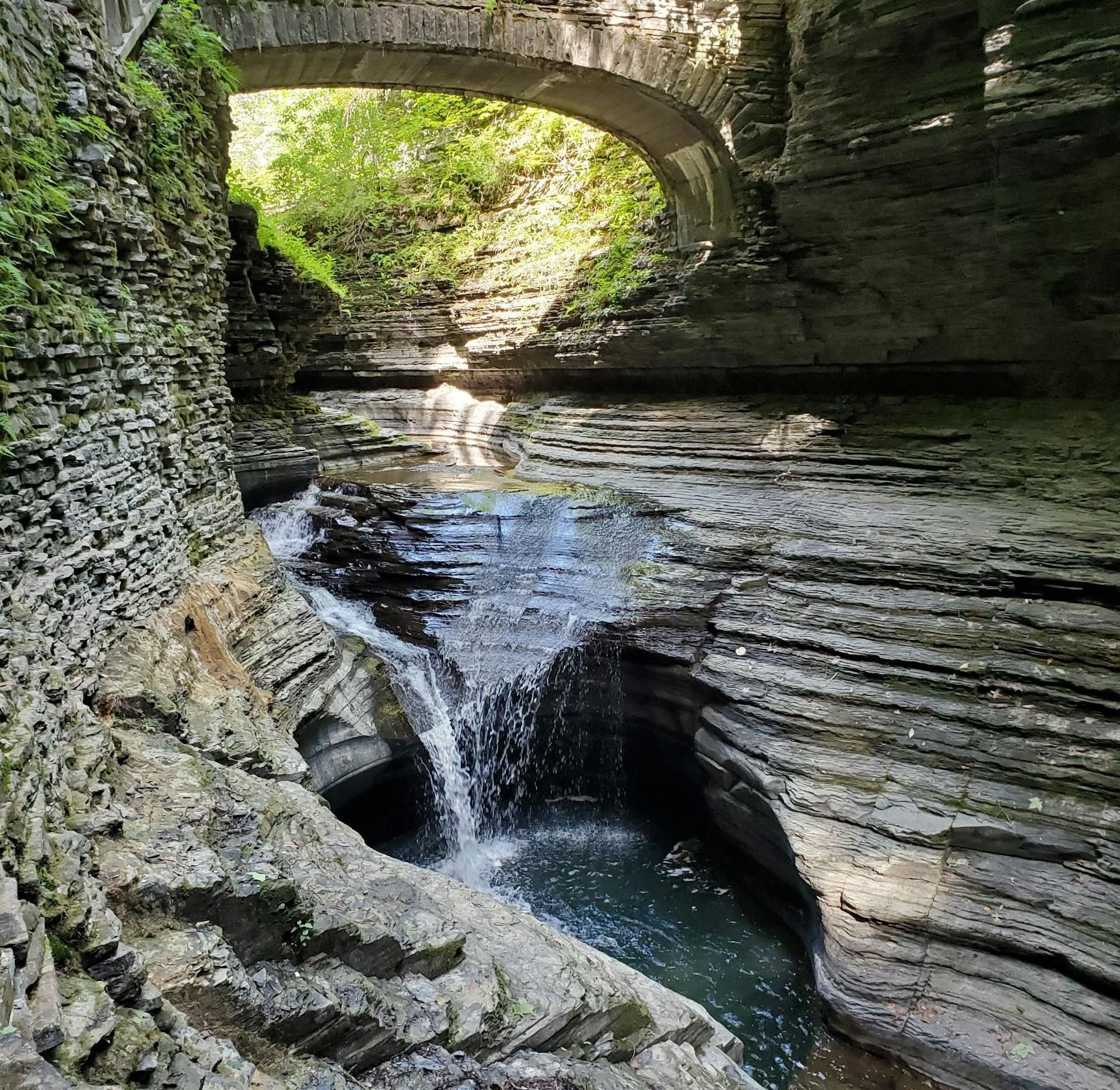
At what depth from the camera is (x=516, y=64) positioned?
366 inches

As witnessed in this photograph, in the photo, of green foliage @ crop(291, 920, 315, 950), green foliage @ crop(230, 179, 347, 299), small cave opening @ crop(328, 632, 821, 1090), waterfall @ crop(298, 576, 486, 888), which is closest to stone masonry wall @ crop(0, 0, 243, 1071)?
green foliage @ crop(291, 920, 315, 950)

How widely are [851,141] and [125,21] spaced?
6.93m

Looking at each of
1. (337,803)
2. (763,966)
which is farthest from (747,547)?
(337,803)

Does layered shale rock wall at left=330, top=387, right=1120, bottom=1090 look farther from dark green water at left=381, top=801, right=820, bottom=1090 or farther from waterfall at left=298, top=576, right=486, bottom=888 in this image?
waterfall at left=298, top=576, right=486, bottom=888

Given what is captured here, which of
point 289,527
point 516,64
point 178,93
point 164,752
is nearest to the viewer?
point 164,752

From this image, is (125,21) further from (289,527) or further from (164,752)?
(164,752)

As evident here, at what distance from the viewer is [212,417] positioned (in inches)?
305

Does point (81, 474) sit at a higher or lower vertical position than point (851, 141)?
lower

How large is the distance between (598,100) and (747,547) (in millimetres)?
6265

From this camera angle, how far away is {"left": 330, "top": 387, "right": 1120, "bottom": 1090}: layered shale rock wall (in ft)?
17.2

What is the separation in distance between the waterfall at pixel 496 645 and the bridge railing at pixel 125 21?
17.1ft

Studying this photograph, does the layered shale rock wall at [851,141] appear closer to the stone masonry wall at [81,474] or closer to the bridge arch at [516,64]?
the bridge arch at [516,64]

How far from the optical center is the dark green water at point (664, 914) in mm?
5840

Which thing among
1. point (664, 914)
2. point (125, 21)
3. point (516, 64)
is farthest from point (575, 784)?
point (516, 64)
